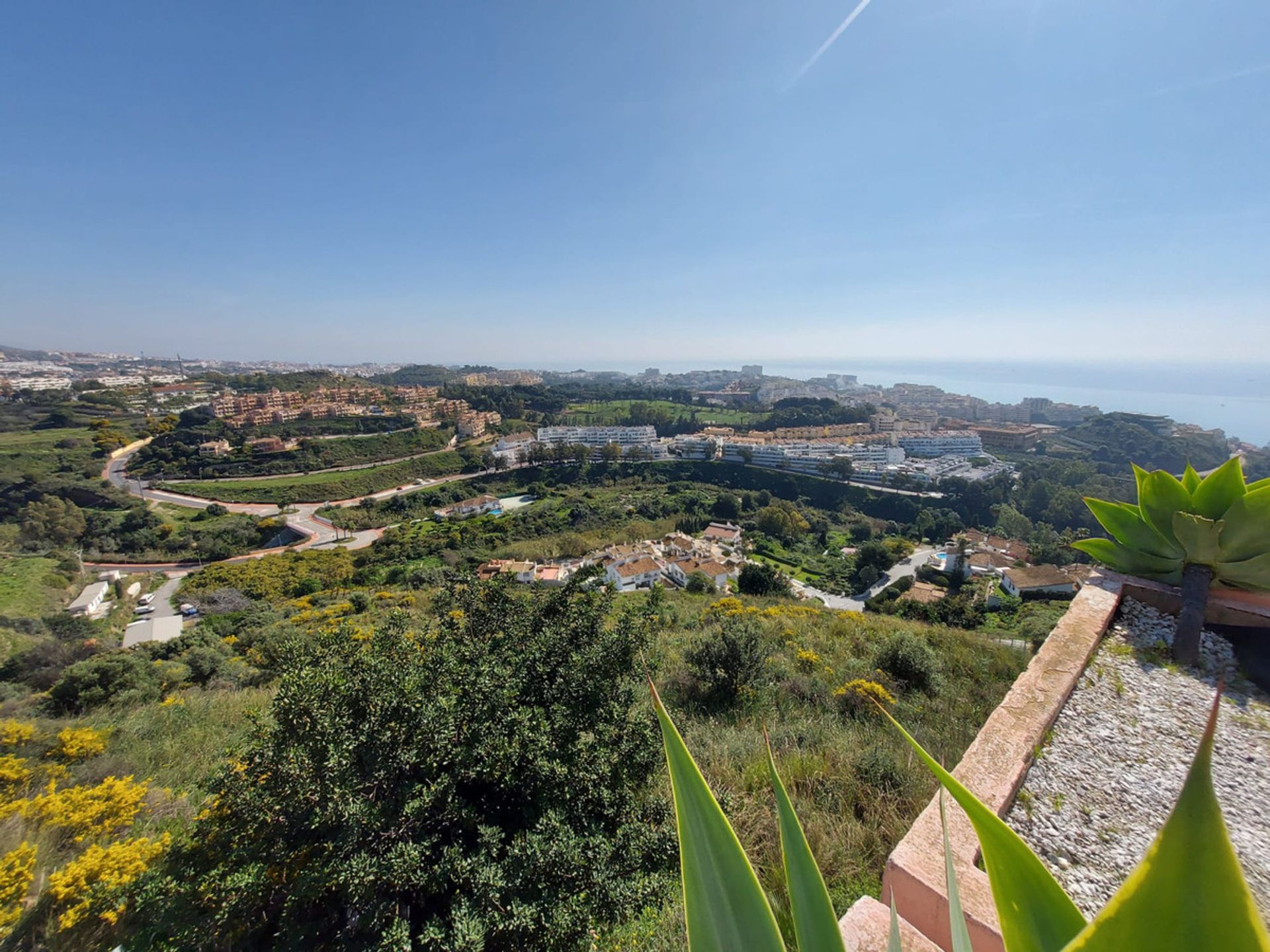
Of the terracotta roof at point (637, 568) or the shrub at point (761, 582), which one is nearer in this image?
the shrub at point (761, 582)

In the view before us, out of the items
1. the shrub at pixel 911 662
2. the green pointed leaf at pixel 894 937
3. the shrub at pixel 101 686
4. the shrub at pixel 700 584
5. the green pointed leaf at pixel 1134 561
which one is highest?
the green pointed leaf at pixel 894 937

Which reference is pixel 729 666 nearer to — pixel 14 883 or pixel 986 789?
pixel 986 789

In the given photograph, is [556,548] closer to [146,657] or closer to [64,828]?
[146,657]

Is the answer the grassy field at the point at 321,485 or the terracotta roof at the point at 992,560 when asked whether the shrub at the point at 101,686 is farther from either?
the grassy field at the point at 321,485

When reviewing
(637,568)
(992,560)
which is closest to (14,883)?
(637,568)

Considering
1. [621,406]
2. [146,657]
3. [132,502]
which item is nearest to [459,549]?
[146,657]

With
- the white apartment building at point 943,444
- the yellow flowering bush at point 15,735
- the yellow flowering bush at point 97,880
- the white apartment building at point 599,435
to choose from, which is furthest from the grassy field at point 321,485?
the white apartment building at point 943,444
